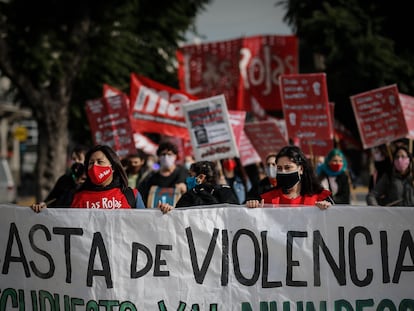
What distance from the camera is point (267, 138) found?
37.1ft

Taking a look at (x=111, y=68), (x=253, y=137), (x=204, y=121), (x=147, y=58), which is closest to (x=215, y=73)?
(x=253, y=137)

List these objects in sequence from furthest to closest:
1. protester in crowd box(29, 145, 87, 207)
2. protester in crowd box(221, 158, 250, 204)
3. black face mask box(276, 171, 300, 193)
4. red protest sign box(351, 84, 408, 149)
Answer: red protest sign box(351, 84, 408, 149) → protester in crowd box(221, 158, 250, 204) → protester in crowd box(29, 145, 87, 207) → black face mask box(276, 171, 300, 193)

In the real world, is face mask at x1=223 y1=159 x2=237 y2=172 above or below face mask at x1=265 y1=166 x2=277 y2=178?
above

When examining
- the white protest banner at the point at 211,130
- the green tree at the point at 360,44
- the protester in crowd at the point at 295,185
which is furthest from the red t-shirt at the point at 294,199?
the green tree at the point at 360,44

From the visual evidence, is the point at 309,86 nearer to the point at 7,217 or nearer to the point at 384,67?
the point at 7,217

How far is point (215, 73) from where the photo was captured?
15914 mm

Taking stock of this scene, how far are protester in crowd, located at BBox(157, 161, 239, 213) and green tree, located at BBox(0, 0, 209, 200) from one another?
37.7 ft

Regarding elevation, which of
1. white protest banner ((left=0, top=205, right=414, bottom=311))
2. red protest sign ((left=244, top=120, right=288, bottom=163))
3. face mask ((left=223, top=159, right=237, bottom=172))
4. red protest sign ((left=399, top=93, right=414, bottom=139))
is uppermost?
red protest sign ((left=399, top=93, right=414, bottom=139))

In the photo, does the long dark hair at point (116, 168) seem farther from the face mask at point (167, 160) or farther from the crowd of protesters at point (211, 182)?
the face mask at point (167, 160)

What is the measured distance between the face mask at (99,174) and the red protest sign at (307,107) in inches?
203

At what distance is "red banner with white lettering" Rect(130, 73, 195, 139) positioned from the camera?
1302cm

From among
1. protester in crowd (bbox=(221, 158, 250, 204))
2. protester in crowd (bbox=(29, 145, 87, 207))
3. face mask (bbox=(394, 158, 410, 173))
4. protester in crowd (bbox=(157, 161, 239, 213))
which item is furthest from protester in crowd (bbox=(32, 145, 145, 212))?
protester in crowd (bbox=(221, 158, 250, 204))

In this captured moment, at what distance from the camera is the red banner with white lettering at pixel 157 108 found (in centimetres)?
1302

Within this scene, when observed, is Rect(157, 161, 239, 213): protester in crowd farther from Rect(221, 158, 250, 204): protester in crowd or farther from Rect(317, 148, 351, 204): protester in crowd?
Rect(221, 158, 250, 204): protester in crowd
